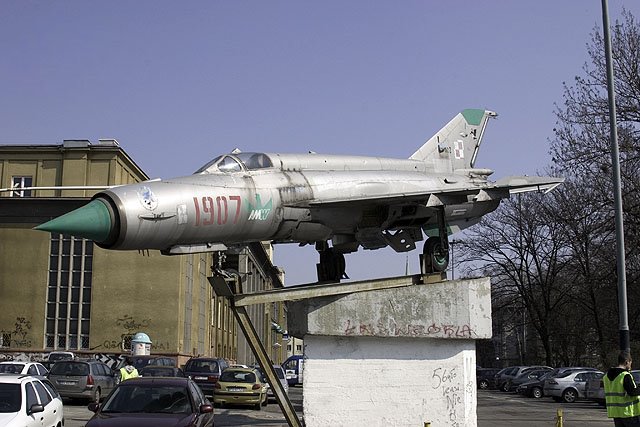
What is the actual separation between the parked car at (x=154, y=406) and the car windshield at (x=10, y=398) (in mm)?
1168

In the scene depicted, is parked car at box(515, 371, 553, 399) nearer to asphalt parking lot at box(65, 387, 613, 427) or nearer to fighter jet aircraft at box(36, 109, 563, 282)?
asphalt parking lot at box(65, 387, 613, 427)

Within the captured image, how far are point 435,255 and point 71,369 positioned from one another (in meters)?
13.9

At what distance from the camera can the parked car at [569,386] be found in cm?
3284

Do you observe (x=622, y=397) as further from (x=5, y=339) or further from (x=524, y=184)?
(x=5, y=339)

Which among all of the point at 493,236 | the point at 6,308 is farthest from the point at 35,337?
the point at 493,236

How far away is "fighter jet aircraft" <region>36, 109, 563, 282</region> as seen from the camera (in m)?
10.5

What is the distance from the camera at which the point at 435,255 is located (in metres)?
13.4

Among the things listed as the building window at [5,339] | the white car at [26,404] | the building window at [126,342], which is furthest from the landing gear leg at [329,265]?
the building window at [5,339]

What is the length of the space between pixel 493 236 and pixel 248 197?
41488mm

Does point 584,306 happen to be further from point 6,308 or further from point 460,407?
point 460,407

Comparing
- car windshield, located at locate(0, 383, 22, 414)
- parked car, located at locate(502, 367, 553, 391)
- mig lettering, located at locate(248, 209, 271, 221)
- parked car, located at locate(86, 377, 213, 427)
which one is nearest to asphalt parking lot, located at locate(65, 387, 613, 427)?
car windshield, located at locate(0, 383, 22, 414)

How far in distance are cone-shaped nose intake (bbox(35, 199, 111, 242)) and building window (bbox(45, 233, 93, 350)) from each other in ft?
119

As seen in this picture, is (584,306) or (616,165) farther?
(584,306)

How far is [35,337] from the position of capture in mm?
44500
